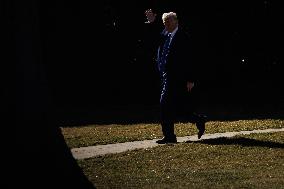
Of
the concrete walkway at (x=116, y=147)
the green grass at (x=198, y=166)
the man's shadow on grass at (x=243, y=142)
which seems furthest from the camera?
the man's shadow on grass at (x=243, y=142)

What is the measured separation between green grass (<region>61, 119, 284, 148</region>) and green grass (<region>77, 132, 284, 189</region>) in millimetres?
1476

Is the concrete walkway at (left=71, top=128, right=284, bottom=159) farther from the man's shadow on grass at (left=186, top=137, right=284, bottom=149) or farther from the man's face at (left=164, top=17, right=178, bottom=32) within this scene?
the man's face at (left=164, top=17, right=178, bottom=32)

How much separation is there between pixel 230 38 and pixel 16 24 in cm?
1553

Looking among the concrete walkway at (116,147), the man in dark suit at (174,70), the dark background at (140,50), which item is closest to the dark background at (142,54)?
the dark background at (140,50)

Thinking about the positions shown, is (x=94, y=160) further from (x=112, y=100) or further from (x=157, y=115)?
(x=112, y=100)

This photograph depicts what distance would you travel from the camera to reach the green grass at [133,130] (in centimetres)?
1036

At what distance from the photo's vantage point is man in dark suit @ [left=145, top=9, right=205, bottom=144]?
9.20 m

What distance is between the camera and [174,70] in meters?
9.23

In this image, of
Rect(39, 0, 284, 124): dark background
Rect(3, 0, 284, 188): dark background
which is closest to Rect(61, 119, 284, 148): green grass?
Rect(3, 0, 284, 188): dark background

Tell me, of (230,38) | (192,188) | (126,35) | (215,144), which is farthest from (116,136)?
(230,38)

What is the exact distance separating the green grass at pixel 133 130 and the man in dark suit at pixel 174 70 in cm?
119

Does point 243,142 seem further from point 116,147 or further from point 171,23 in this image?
point 171,23

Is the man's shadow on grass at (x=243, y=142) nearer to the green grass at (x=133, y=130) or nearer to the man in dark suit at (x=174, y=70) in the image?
the man in dark suit at (x=174, y=70)

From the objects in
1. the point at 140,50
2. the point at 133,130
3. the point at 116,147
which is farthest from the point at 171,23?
the point at 140,50
